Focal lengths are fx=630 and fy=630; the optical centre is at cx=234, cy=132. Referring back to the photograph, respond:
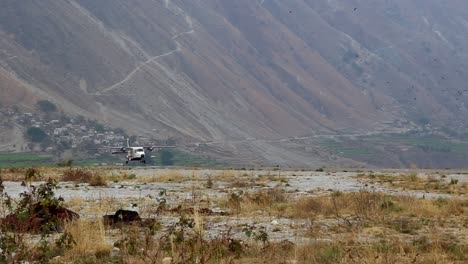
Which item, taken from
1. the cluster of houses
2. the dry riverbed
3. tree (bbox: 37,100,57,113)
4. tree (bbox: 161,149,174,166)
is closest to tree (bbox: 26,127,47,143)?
the cluster of houses

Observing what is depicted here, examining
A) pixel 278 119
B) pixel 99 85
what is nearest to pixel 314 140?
pixel 278 119

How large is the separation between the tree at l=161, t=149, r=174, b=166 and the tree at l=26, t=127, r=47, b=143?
98.5 ft

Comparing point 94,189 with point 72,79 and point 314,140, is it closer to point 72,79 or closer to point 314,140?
point 72,79

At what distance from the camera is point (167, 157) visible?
154625 mm

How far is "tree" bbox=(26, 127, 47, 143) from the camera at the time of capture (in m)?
155

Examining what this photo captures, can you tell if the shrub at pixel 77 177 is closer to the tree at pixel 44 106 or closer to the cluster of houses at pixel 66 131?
the cluster of houses at pixel 66 131

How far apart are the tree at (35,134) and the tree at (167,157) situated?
98.5ft

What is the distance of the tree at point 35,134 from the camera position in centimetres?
15500

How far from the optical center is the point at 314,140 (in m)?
194

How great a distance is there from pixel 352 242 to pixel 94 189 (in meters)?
17.2

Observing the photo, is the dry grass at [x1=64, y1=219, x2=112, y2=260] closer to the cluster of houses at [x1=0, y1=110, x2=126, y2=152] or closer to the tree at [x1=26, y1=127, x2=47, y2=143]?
the cluster of houses at [x1=0, y1=110, x2=126, y2=152]

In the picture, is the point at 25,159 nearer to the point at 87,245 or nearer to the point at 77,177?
the point at 77,177

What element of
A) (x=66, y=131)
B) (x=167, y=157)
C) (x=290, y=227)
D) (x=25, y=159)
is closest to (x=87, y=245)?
(x=290, y=227)

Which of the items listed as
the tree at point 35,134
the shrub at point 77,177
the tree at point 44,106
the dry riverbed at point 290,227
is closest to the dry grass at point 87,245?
the dry riverbed at point 290,227
